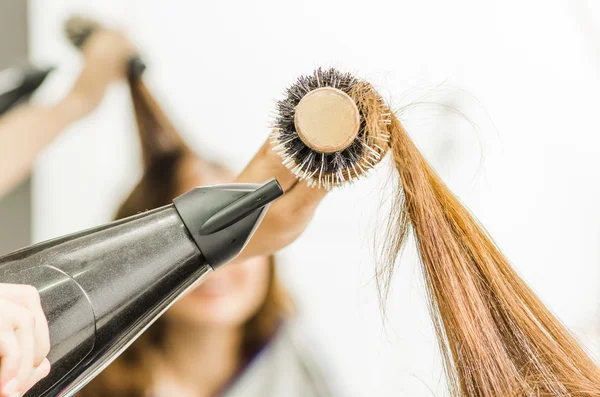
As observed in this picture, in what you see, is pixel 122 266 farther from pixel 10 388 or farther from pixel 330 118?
pixel 330 118

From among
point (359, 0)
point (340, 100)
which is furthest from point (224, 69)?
point (340, 100)

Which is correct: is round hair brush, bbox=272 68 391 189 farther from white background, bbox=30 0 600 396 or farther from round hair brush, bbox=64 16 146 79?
round hair brush, bbox=64 16 146 79

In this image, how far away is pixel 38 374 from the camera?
328 millimetres

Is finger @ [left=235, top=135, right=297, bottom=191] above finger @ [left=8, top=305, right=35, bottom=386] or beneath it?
above

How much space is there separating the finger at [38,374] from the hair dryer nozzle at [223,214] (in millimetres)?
136

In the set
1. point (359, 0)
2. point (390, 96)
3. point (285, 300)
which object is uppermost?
point (359, 0)

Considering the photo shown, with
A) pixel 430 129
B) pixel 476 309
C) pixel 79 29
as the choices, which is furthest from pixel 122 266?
pixel 79 29

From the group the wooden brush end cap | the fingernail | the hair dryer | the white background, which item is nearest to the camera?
the fingernail

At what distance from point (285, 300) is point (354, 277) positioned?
11cm

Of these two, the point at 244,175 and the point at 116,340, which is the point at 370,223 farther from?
the point at 116,340

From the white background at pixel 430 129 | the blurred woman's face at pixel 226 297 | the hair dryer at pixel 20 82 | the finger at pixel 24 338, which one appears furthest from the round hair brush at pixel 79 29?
the finger at pixel 24 338

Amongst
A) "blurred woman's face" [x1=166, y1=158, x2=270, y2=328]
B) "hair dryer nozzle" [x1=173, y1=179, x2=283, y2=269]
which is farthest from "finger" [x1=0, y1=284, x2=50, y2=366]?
"blurred woman's face" [x1=166, y1=158, x2=270, y2=328]

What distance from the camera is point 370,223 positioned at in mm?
658

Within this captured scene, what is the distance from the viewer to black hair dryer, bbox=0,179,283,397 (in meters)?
0.35
